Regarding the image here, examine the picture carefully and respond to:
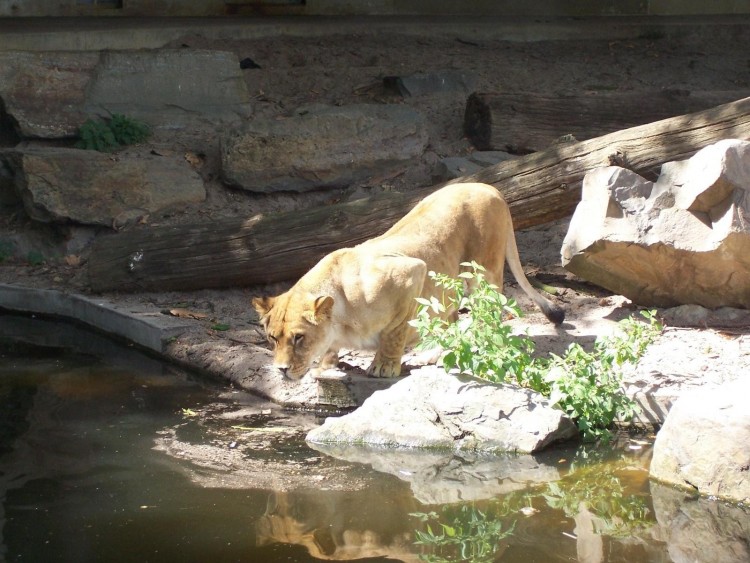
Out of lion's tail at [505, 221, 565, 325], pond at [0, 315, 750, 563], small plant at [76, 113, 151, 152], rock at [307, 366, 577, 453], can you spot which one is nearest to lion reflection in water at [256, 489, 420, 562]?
pond at [0, 315, 750, 563]

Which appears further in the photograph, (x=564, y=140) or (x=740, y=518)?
(x=564, y=140)

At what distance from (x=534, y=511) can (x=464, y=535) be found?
486mm

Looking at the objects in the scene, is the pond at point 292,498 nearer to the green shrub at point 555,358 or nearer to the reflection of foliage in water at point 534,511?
Result: the reflection of foliage in water at point 534,511

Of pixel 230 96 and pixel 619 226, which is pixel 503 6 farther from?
pixel 619 226

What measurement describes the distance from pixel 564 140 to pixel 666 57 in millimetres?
6261

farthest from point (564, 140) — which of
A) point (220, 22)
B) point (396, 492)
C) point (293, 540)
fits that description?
point (220, 22)

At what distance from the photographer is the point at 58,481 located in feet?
19.0

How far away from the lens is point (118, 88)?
1225 centimetres

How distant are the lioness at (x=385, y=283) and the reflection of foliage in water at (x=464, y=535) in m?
1.94

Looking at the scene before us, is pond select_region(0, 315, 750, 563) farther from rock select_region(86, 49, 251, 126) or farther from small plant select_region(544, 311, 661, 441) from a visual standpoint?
rock select_region(86, 49, 251, 126)

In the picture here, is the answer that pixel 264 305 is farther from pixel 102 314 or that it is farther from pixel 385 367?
pixel 102 314

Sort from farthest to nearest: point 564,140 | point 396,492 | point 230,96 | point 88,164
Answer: point 230,96
point 88,164
point 564,140
point 396,492

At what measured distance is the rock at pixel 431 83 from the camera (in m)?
13.2

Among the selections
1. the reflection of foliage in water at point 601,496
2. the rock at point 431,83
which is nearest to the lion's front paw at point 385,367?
the reflection of foliage in water at point 601,496
